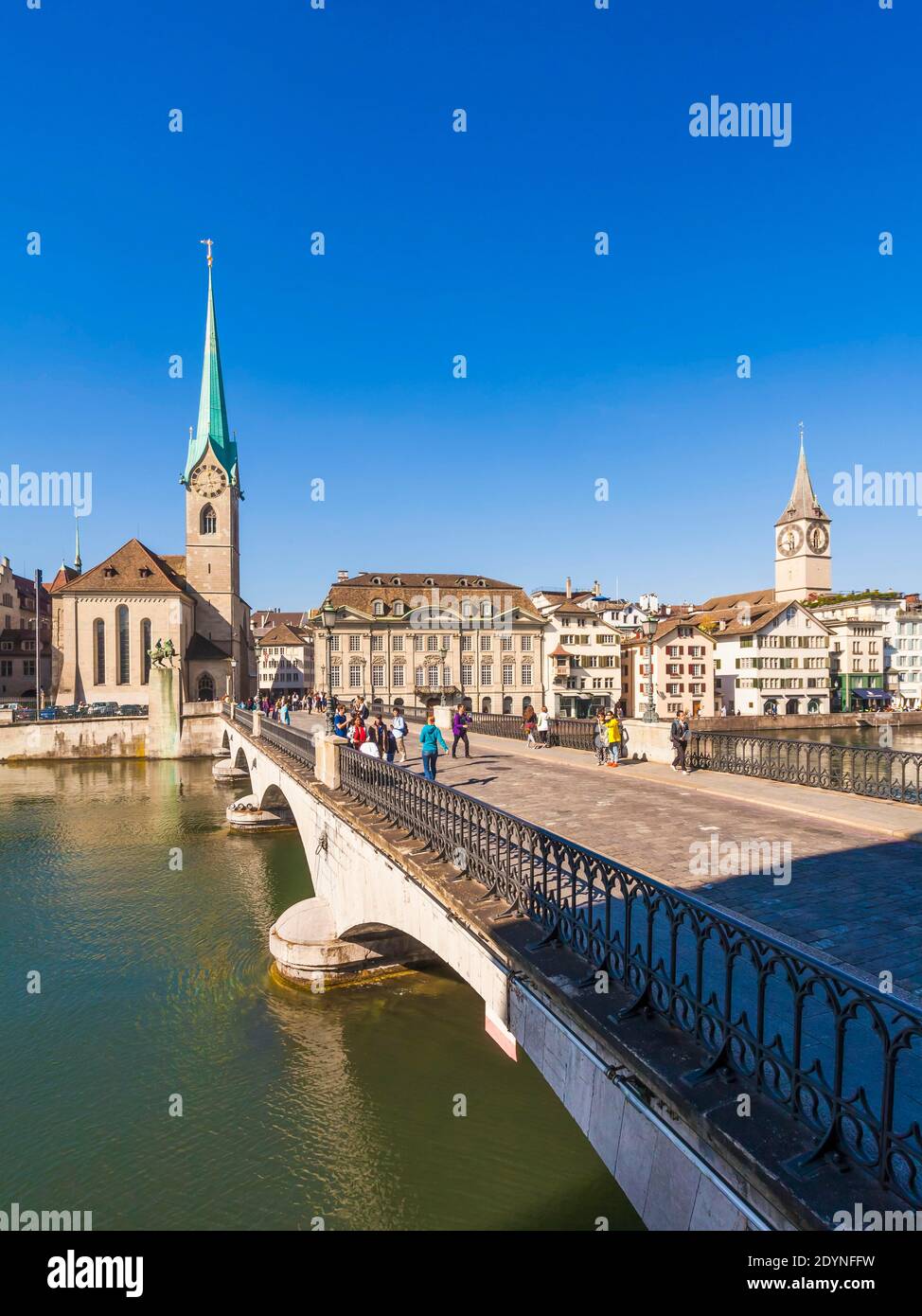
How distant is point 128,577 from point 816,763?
63.8m

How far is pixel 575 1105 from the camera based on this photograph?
15.0 ft

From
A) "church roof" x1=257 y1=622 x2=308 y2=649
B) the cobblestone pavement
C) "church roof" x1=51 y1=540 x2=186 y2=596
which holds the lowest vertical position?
the cobblestone pavement

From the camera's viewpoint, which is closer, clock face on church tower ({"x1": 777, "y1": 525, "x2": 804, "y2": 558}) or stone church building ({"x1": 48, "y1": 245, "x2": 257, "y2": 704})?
stone church building ({"x1": 48, "y1": 245, "x2": 257, "y2": 704})

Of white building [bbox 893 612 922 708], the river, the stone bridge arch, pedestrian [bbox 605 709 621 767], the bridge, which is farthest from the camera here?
white building [bbox 893 612 922 708]

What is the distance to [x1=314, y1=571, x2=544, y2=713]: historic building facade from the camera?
72.2m

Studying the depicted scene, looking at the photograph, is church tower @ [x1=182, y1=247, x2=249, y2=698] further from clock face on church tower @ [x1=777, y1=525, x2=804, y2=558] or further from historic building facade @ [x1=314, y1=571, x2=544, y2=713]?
clock face on church tower @ [x1=777, y1=525, x2=804, y2=558]

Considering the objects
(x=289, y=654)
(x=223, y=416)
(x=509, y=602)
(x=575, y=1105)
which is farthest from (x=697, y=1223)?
(x=289, y=654)

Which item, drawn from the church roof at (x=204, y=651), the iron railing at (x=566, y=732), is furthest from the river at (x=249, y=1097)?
the church roof at (x=204, y=651)

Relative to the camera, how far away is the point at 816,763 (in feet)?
44.9

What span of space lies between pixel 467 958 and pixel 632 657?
73134 millimetres

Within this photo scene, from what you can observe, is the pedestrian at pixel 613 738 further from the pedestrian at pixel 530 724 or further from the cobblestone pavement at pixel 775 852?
the pedestrian at pixel 530 724

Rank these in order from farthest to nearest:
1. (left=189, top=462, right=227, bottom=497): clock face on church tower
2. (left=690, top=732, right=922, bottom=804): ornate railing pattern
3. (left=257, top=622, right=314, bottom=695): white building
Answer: (left=257, top=622, right=314, bottom=695): white building
(left=189, top=462, right=227, bottom=497): clock face on church tower
(left=690, top=732, right=922, bottom=804): ornate railing pattern

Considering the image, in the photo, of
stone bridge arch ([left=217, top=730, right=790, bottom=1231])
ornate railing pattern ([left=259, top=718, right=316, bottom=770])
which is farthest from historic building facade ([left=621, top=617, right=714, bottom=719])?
stone bridge arch ([left=217, top=730, right=790, bottom=1231])

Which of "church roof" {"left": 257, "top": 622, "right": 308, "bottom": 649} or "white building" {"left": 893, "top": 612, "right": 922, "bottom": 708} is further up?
"church roof" {"left": 257, "top": 622, "right": 308, "bottom": 649}
